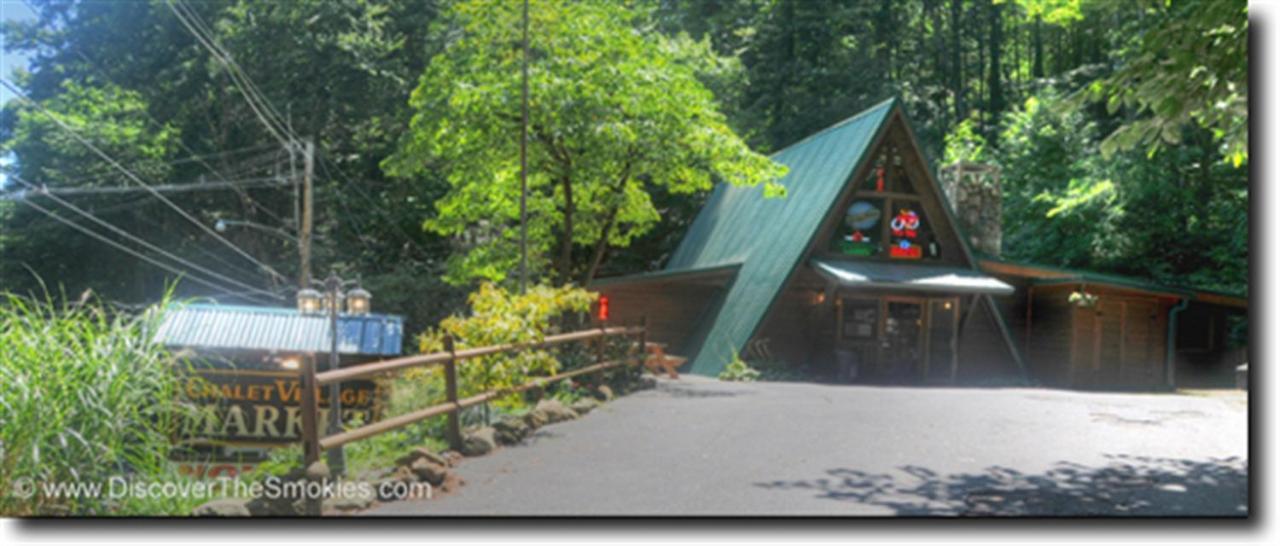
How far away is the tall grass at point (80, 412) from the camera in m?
4.49

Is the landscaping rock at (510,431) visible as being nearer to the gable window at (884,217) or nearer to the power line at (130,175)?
the power line at (130,175)

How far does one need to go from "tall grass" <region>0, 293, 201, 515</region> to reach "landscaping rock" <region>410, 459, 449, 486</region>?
3.75 ft

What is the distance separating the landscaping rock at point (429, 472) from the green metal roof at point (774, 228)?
30.9ft

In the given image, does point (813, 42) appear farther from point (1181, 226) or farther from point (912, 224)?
point (1181, 226)

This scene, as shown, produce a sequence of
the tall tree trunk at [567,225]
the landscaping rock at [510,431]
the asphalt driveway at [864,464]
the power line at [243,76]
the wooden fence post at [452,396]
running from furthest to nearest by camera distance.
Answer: the tall tree trunk at [567,225], the power line at [243,76], the landscaping rock at [510,431], the wooden fence post at [452,396], the asphalt driveway at [864,464]

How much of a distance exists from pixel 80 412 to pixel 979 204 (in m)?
16.7

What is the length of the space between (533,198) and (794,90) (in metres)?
10.3

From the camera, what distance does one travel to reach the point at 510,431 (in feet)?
22.9

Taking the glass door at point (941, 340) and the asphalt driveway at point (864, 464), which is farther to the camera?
the glass door at point (941, 340)

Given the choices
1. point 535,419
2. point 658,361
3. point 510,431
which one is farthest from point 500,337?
point 658,361

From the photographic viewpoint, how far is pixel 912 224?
15.8 meters

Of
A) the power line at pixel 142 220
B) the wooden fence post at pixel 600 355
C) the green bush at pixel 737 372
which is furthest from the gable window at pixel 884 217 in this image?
the power line at pixel 142 220

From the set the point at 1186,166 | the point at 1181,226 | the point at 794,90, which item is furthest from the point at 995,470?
the point at 794,90

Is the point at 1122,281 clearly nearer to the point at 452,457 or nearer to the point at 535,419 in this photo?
the point at 535,419
